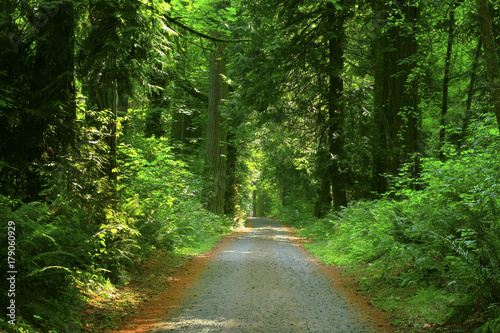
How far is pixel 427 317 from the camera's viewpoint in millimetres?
4680

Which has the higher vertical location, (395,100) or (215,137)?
(395,100)

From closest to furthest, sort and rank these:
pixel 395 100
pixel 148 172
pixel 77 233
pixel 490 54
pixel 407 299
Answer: pixel 77 233 < pixel 490 54 < pixel 407 299 < pixel 148 172 < pixel 395 100

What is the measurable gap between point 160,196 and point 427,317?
24.4 feet

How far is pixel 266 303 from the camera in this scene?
18.6 feet

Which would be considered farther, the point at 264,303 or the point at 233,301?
the point at 233,301

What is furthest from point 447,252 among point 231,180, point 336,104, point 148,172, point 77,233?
point 231,180

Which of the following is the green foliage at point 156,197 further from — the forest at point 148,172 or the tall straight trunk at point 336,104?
the tall straight trunk at point 336,104

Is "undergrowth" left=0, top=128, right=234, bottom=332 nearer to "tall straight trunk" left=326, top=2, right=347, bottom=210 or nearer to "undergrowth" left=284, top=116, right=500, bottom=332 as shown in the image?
"undergrowth" left=284, top=116, right=500, bottom=332

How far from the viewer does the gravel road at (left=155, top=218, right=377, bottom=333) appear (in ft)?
15.3

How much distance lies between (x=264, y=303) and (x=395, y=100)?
25.5 ft

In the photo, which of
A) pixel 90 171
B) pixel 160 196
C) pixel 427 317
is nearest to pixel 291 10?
pixel 160 196

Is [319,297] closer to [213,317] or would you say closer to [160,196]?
[213,317]

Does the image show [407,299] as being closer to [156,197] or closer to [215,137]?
[156,197]

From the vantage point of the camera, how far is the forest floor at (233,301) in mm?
4672
